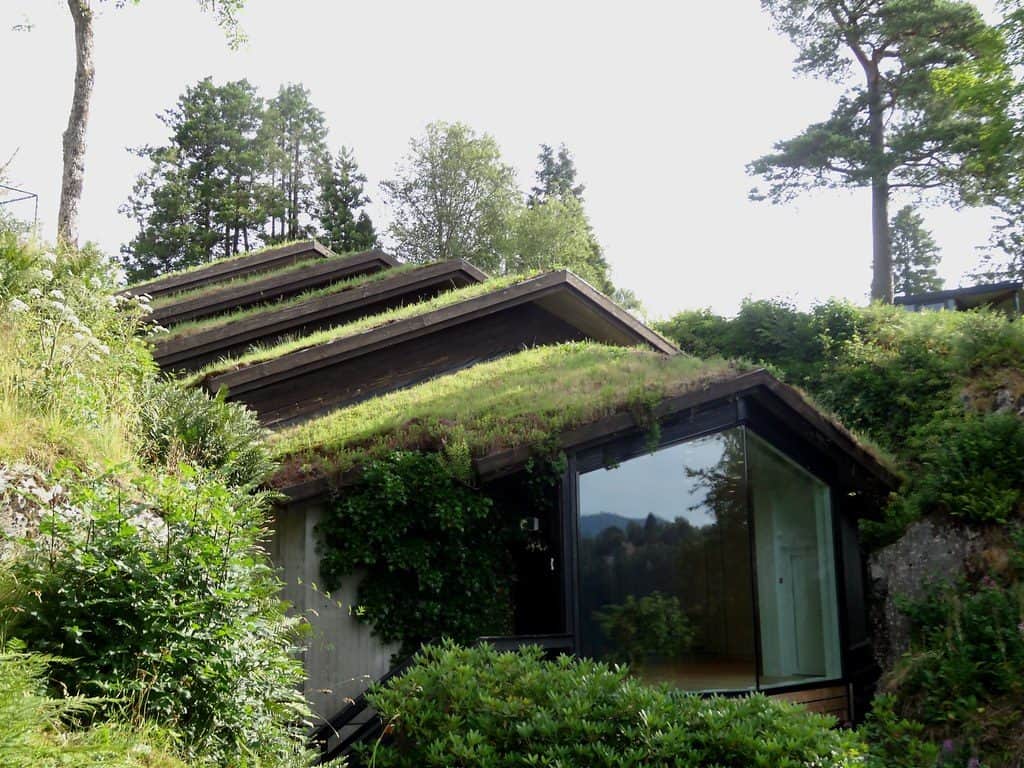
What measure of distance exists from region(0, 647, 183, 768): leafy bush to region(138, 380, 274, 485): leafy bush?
3.50 metres

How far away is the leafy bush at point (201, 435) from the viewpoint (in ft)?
24.0

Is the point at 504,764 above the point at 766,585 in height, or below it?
below

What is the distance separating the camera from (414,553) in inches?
331

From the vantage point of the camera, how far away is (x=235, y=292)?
1522cm

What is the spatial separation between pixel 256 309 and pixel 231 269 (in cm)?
370

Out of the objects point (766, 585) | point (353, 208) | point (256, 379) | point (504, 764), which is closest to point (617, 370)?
point (766, 585)

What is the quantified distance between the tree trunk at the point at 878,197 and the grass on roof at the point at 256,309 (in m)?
14.0

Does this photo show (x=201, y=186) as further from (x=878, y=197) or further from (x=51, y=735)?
(x=51, y=735)

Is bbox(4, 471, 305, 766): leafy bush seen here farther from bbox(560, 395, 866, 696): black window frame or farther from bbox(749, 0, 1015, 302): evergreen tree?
bbox(749, 0, 1015, 302): evergreen tree

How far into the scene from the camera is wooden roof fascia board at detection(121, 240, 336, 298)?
17.0 m

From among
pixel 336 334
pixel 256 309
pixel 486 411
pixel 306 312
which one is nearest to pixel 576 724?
pixel 486 411

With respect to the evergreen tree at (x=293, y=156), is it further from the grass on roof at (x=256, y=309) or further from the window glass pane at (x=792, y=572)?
the window glass pane at (x=792, y=572)

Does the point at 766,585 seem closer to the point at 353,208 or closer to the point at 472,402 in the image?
the point at 472,402

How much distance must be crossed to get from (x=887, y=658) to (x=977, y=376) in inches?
→ 183
